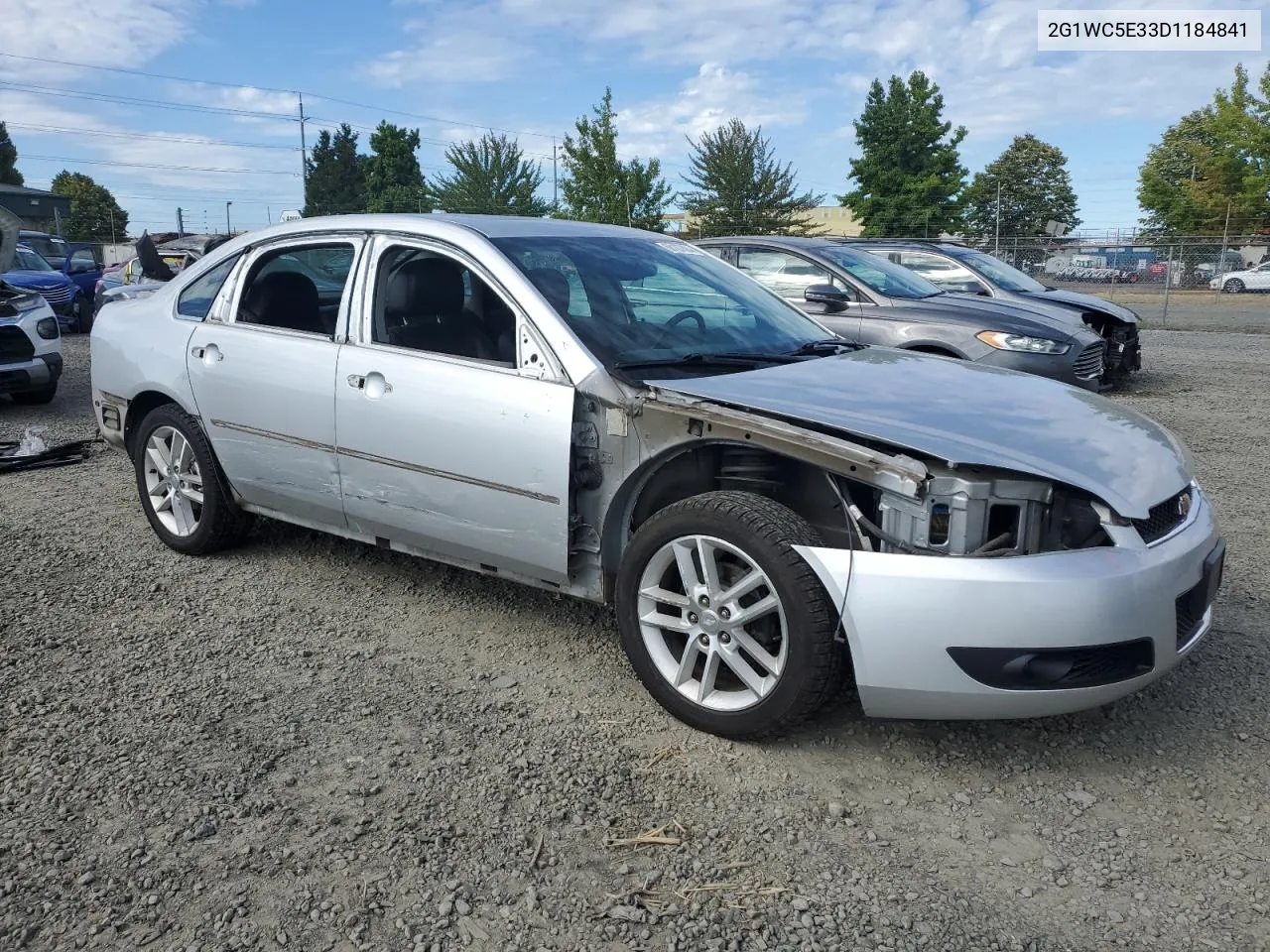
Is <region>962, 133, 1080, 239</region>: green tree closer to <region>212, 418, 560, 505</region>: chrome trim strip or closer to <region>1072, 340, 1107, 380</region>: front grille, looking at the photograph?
<region>1072, 340, 1107, 380</region>: front grille

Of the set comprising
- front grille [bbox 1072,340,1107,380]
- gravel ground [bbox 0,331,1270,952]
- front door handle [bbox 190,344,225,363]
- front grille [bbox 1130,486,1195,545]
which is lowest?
gravel ground [bbox 0,331,1270,952]

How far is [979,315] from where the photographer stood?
8.64m

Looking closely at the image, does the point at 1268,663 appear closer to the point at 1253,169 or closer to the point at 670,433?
the point at 670,433

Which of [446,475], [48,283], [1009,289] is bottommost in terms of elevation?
[446,475]

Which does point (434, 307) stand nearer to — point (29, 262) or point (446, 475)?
point (446, 475)

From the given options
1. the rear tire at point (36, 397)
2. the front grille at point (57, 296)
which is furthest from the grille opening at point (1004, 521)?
the front grille at point (57, 296)

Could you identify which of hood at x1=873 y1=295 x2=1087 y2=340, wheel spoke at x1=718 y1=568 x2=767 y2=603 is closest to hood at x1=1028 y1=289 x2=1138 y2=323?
hood at x1=873 y1=295 x2=1087 y2=340

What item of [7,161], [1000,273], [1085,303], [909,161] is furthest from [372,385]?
[7,161]

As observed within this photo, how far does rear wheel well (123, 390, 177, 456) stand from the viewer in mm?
4941

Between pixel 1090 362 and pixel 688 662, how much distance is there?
727 cm

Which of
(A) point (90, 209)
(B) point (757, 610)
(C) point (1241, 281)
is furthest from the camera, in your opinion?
(A) point (90, 209)

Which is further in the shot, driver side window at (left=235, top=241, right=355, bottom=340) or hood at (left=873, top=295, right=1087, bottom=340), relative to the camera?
hood at (left=873, top=295, right=1087, bottom=340)

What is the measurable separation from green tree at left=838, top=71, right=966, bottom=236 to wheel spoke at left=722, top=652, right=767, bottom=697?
44727mm

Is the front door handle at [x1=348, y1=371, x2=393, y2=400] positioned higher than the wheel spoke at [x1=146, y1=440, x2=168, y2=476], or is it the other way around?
the front door handle at [x1=348, y1=371, x2=393, y2=400]
